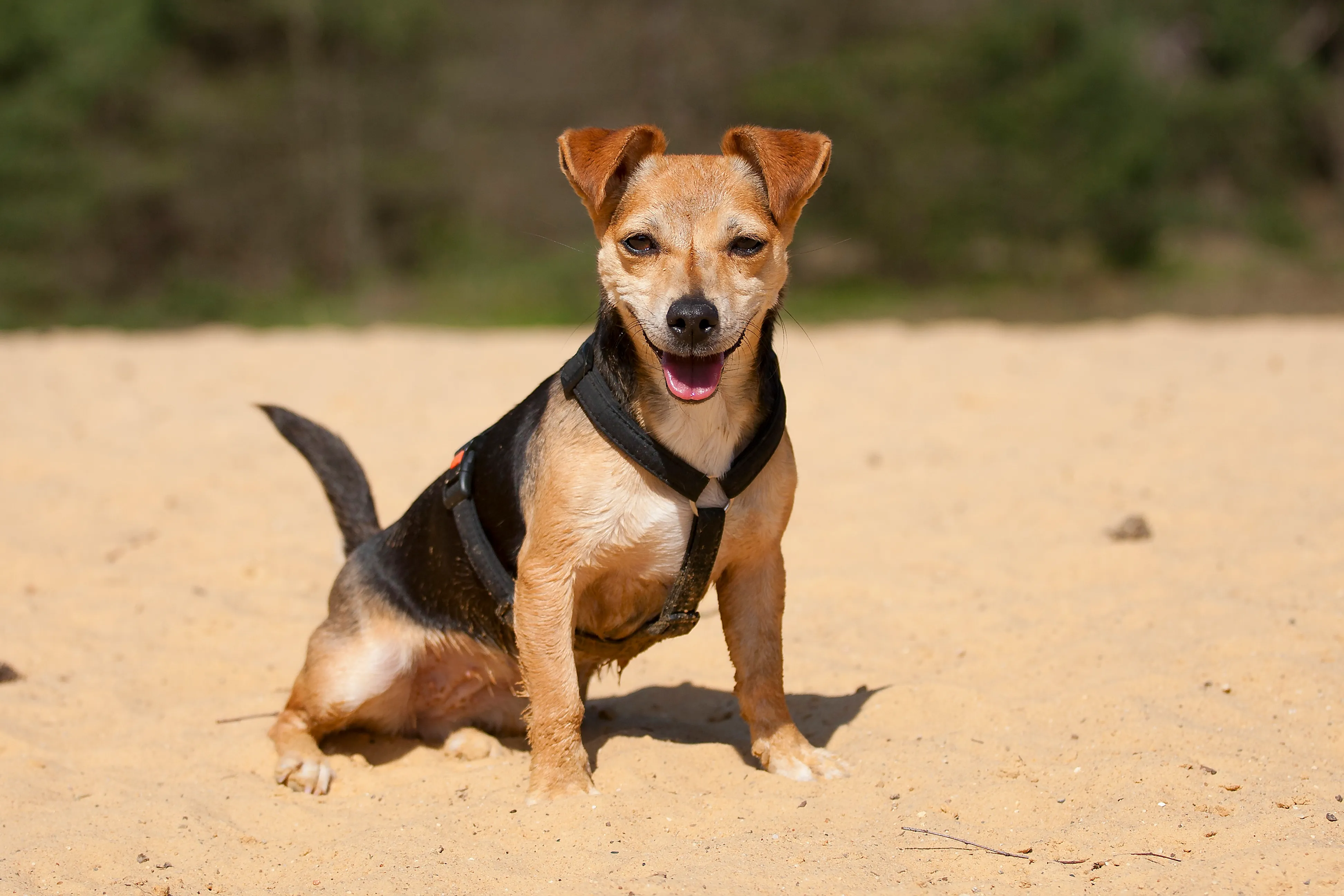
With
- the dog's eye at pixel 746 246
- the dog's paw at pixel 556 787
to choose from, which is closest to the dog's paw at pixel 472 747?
the dog's paw at pixel 556 787

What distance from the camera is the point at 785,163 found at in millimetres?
4262

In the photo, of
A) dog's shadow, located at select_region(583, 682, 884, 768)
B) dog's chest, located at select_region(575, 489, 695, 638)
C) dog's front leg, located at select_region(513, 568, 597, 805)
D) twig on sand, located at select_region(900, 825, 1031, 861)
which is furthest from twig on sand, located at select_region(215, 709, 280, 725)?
twig on sand, located at select_region(900, 825, 1031, 861)

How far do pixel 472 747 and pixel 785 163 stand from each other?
8.39ft

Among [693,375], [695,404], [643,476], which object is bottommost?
[643,476]

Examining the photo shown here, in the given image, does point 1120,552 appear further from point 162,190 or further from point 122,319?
point 162,190

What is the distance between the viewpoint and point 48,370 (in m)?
11.6

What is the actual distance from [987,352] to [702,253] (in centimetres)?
792

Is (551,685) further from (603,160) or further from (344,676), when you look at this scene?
(603,160)

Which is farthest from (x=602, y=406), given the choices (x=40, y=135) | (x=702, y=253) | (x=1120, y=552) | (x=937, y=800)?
(x=40, y=135)

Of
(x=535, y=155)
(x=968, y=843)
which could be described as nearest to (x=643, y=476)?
(x=968, y=843)

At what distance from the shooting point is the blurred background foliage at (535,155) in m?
21.8

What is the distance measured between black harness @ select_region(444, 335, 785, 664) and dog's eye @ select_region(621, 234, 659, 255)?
0.40 meters

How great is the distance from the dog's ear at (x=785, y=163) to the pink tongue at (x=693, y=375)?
0.60 metres

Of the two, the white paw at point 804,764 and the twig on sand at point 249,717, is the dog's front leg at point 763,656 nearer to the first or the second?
the white paw at point 804,764
